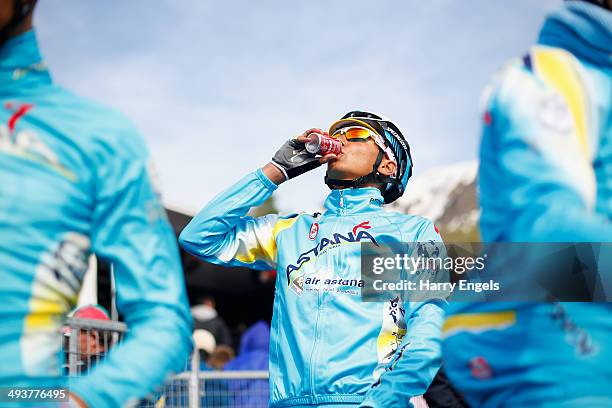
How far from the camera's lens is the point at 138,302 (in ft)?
6.34

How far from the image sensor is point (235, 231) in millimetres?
4039

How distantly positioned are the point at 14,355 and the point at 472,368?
1.11 m

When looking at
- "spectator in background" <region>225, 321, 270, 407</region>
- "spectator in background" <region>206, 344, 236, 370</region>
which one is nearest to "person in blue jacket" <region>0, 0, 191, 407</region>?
"spectator in background" <region>225, 321, 270, 407</region>

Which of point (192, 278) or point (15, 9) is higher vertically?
point (192, 278)

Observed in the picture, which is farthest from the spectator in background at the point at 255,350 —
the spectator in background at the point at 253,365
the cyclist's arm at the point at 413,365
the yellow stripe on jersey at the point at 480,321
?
the yellow stripe on jersey at the point at 480,321

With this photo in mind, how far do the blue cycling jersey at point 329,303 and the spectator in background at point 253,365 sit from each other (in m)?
3.51

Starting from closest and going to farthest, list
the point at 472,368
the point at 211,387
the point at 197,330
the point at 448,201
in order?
the point at 472,368 < the point at 211,387 < the point at 197,330 < the point at 448,201

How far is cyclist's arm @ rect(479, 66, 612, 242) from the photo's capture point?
171cm

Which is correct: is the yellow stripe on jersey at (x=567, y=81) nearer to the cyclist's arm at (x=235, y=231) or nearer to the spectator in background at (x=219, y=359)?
the cyclist's arm at (x=235, y=231)

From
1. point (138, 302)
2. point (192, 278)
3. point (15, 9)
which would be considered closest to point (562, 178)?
point (138, 302)

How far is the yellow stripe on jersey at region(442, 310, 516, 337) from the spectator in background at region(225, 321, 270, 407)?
217 inches

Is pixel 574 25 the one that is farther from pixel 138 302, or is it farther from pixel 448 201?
pixel 448 201

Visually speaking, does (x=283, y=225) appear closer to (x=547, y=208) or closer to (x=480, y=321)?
(x=480, y=321)

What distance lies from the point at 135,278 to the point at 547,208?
3.37ft
